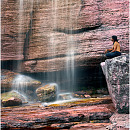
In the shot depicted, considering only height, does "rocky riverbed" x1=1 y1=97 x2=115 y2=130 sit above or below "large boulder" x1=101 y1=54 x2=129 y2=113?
below

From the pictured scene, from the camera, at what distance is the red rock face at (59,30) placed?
10320 mm

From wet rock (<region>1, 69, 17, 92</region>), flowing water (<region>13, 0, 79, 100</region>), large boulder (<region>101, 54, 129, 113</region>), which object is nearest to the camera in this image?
large boulder (<region>101, 54, 129, 113</region>)

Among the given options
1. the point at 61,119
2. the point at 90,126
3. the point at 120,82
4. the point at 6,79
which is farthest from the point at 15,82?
the point at 120,82

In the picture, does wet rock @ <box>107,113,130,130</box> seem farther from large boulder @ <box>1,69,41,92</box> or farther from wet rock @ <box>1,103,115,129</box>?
large boulder @ <box>1,69,41,92</box>

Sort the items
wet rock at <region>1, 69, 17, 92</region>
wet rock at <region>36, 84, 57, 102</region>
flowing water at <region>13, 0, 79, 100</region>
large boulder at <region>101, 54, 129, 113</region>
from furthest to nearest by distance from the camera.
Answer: flowing water at <region>13, 0, 79, 100</region> → wet rock at <region>1, 69, 17, 92</region> → wet rock at <region>36, 84, 57, 102</region> → large boulder at <region>101, 54, 129, 113</region>

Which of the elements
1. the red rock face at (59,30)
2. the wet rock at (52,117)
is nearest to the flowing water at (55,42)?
the red rock face at (59,30)

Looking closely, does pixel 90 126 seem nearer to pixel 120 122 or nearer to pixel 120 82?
pixel 120 122

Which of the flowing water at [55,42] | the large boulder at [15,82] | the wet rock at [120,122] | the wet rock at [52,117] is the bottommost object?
the wet rock at [52,117]

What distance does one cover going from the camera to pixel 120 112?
17.9 feet

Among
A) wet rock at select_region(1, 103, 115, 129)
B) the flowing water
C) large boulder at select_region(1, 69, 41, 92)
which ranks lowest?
wet rock at select_region(1, 103, 115, 129)

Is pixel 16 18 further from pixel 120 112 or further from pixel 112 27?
pixel 120 112

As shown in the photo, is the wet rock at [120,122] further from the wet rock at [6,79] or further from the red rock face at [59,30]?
the wet rock at [6,79]

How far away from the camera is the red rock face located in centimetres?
1032

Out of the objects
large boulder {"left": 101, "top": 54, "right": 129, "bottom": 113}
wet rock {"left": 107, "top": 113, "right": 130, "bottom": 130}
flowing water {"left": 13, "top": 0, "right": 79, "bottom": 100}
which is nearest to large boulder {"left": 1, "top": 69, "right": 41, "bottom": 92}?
flowing water {"left": 13, "top": 0, "right": 79, "bottom": 100}
